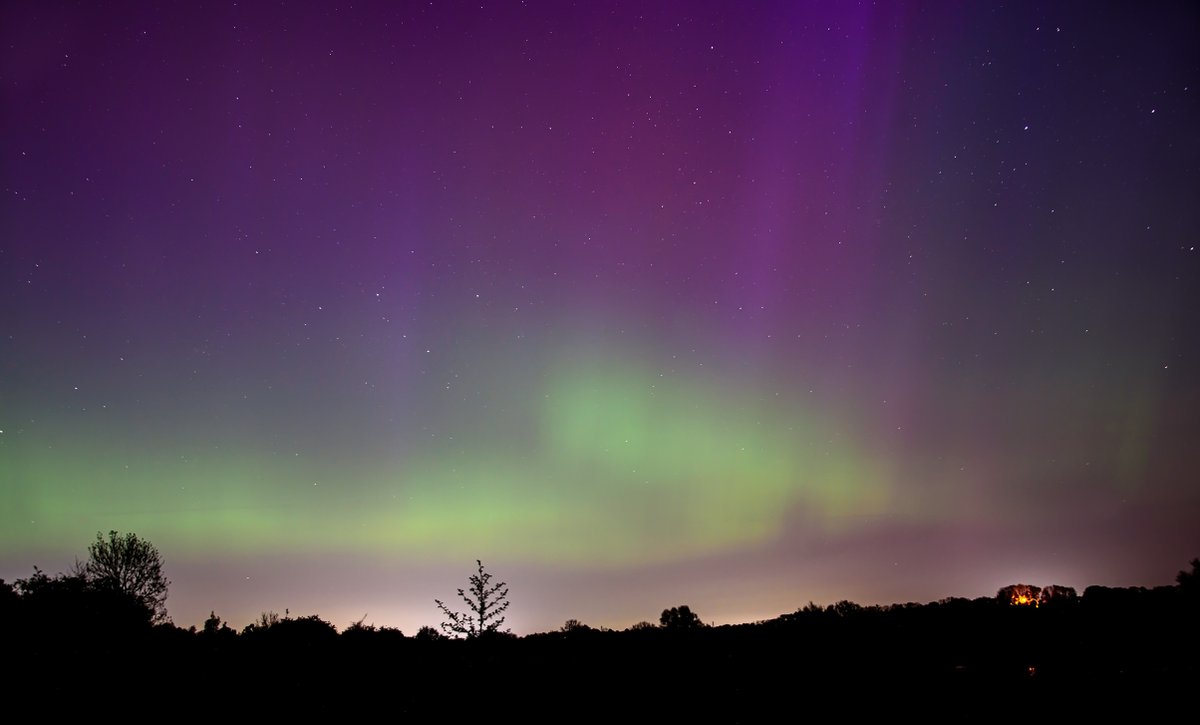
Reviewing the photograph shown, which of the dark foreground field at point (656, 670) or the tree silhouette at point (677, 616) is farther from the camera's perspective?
the tree silhouette at point (677, 616)

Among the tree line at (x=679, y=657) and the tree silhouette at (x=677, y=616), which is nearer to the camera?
the tree line at (x=679, y=657)

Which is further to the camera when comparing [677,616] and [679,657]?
[677,616]

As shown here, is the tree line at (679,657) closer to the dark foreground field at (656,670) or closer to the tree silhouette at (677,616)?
the dark foreground field at (656,670)

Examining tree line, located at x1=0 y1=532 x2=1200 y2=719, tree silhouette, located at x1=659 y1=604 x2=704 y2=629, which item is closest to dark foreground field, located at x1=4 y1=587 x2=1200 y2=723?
tree line, located at x1=0 y1=532 x2=1200 y2=719

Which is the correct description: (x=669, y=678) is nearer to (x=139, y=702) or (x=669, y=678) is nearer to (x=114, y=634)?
(x=139, y=702)

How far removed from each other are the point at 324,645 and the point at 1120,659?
884 inches

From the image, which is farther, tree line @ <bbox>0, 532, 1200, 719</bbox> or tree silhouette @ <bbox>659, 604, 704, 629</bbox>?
tree silhouette @ <bbox>659, 604, 704, 629</bbox>

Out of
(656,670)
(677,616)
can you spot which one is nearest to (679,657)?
(656,670)

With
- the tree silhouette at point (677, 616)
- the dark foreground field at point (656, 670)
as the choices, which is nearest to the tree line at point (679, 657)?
the dark foreground field at point (656, 670)

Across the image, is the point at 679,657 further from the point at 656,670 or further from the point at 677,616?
the point at 677,616

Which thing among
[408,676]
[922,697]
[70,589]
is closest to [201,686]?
[408,676]

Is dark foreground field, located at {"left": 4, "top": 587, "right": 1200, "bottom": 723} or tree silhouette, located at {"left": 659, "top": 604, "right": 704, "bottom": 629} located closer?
dark foreground field, located at {"left": 4, "top": 587, "right": 1200, "bottom": 723}

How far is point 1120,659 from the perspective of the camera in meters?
13.7

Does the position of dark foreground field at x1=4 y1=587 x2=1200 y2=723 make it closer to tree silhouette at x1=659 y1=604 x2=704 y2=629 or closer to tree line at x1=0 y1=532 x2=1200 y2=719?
tree line at x1=0 y1=532 x2=1200 y2=719
